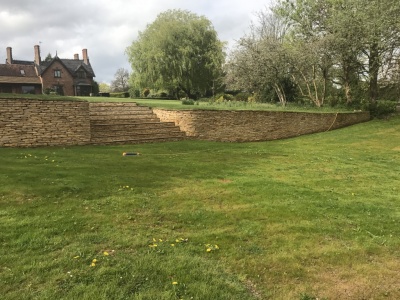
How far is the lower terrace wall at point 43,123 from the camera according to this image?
31.6ft

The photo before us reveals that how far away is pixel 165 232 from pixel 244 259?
115 cm

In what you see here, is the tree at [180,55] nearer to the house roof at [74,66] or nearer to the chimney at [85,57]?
the house roof at [74,66]

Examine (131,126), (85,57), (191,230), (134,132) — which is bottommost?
(191,230)

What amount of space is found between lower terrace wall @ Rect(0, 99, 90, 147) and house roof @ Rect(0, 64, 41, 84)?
38.4m

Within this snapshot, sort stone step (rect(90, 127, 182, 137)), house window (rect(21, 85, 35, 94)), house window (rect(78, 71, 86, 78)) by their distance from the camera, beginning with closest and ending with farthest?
stone step (rect(90, 127, 182, 137)), house window (rect(21, 85, 35, 94)), house window (rect(78, 71, 86, 78))

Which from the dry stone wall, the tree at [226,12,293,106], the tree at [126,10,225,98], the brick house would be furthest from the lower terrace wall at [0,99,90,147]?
the brick house

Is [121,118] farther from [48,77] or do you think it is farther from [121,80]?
[121,80]

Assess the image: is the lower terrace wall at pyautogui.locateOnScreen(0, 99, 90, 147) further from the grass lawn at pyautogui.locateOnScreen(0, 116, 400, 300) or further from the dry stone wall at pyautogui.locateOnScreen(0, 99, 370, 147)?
the grass lawn at pyautogui.locateOnScreen(0, 116, 400, 300)

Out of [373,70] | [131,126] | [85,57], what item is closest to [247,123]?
[131,126]

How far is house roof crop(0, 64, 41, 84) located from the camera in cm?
4319

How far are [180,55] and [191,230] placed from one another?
96.2 ft

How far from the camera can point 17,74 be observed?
44531 millimetres

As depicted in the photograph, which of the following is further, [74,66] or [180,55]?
[74,66]

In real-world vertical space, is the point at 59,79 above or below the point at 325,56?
above
